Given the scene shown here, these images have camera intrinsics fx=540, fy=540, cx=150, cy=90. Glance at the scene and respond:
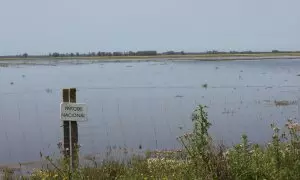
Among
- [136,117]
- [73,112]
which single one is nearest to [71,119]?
[73,112]

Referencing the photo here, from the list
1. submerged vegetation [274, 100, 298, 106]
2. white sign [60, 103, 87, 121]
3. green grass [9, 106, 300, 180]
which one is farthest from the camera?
submerged vegetation [274, 100, 298, 106]

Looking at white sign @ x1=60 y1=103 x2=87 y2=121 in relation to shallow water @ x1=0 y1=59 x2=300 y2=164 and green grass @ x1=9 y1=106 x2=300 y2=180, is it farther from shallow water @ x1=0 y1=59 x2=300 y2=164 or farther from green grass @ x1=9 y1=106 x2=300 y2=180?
shallow water @ x1=0 y1=59 x2=300 y2=164

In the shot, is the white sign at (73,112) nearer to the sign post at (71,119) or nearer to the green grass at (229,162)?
the sign post at (71,119)

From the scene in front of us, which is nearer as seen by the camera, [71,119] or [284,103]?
[71,119]

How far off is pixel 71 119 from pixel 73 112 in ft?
0.35

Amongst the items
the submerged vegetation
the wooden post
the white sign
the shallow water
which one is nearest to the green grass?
the wooden post

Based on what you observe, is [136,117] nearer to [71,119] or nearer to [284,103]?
[284,103]

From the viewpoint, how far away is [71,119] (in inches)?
306

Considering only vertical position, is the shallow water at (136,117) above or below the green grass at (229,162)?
below

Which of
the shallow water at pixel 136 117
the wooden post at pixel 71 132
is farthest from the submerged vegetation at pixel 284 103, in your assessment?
the wooden post at pixel 71 132

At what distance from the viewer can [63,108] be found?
7777mm

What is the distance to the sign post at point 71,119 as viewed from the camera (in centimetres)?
774

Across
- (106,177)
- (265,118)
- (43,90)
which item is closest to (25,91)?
(43,90)

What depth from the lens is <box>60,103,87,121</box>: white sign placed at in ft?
25.4
